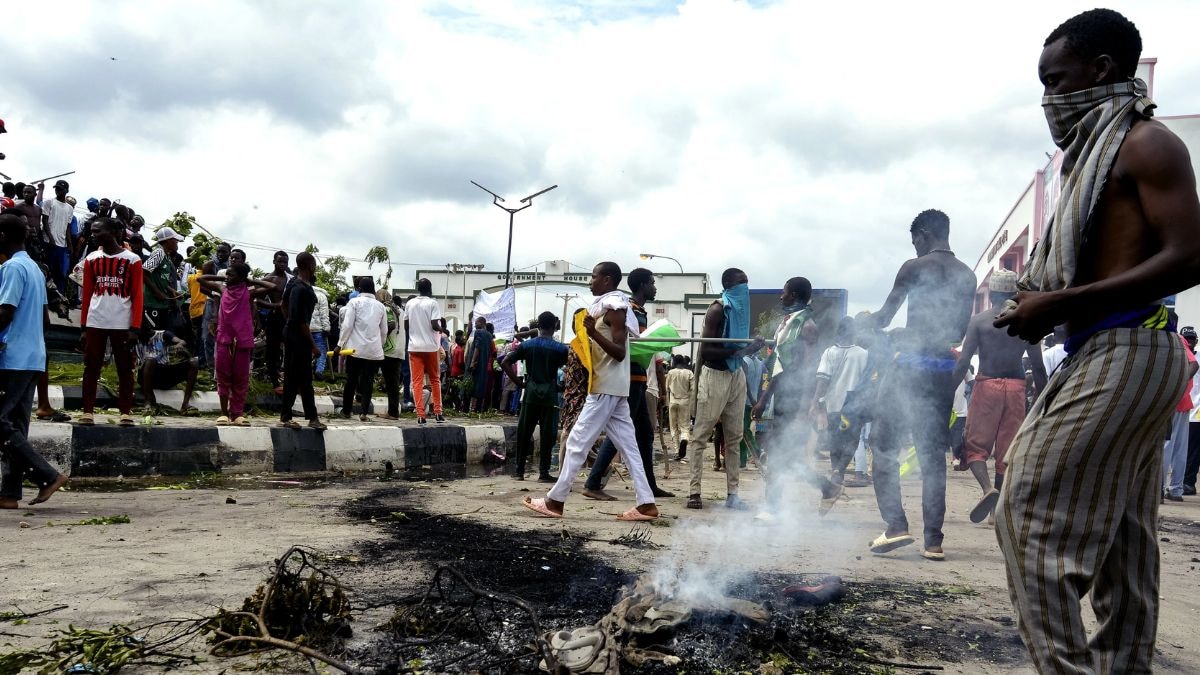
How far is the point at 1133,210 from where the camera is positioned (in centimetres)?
207

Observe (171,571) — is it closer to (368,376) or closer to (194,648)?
(194,648)

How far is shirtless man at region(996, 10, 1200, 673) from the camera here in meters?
1.99

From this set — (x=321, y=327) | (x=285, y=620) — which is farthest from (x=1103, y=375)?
(x=321, y=327)

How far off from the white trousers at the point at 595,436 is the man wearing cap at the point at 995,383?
2.44 metres

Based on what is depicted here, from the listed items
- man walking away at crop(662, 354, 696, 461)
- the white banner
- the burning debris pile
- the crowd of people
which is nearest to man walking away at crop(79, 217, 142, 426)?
the crowd of people

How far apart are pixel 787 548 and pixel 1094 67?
11.5ft

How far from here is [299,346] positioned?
8.66m

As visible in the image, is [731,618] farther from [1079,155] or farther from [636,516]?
[636,516]

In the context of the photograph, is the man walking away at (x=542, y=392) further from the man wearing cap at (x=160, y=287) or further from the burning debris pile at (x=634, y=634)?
the burning debris pile at (x=634, y=634)

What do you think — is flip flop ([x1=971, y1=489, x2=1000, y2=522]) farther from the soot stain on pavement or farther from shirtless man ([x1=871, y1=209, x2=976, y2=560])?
the soot stain on pavement

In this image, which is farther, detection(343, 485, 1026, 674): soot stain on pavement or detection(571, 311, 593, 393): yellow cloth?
detection(571, 311, 593, 393): yellow cloth

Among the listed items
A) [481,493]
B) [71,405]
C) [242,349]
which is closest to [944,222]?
[481,493]

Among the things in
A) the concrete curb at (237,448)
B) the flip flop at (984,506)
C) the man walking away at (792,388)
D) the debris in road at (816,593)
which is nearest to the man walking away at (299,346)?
the concrete curb at (237,448)

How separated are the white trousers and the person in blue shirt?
322 centimetres
